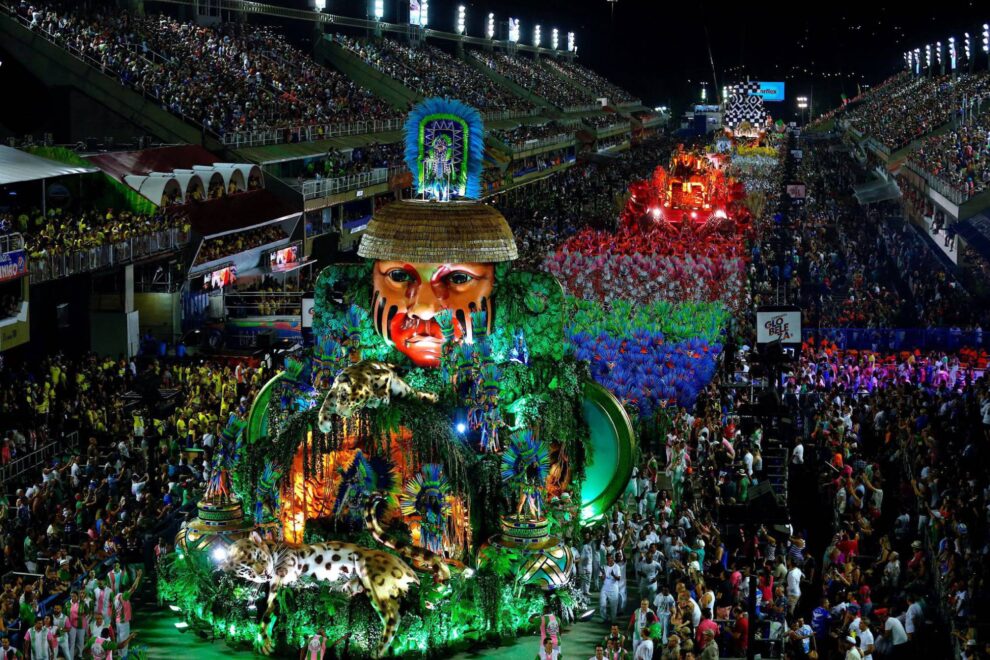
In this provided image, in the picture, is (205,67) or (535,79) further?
(535,79)

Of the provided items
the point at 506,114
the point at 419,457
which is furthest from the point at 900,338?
the point at 506,114

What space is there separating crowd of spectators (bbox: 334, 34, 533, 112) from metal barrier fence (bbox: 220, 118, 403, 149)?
34.2 feet

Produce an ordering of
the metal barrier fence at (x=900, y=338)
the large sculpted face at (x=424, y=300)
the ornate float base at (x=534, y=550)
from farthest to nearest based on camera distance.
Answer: the metal barrier fence at (x=900, y=338) → the large sculpted face at (x=424, y=300) → the ornate float base at (x=534, y=550)

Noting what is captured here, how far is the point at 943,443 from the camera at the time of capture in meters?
24.8

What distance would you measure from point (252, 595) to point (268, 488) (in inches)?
51.6

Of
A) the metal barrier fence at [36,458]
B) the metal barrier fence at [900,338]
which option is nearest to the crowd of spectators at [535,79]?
the metal barrier fence at [900,338]

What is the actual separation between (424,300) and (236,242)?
23122 mm

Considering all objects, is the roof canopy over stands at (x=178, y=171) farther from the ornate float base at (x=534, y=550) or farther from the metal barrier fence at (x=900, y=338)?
the ornate float base at (x=534, y=550)

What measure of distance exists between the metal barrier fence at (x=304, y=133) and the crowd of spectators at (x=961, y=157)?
22.5 metres

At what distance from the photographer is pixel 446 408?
18.6m

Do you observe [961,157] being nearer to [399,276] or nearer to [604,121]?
[399,276]

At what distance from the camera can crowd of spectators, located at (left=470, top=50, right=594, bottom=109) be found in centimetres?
10203

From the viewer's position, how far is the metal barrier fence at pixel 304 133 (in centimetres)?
4700

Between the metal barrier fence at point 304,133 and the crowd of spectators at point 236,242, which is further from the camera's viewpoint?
the metal barrier fence at point 304,133
